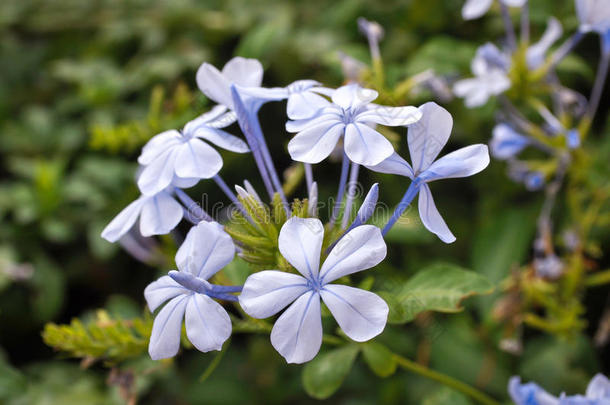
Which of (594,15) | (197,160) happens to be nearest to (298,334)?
(197,160)

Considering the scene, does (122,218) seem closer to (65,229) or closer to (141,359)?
(141,359)

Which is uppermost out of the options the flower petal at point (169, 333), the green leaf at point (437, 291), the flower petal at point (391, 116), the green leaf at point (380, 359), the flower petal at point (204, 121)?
the flower petal at point (391, 116)

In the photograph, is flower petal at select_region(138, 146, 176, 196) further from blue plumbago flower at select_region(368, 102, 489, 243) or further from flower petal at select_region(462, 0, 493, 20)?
flower petal at select_region(462, 0, 493, 20)

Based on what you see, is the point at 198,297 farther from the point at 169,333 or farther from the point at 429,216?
the point at 429,216

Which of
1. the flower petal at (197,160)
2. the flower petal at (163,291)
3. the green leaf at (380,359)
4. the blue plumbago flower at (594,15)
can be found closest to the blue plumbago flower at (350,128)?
the flower petal at (197,160)

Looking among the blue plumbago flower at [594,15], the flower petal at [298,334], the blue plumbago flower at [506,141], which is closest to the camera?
the flower petal at [298,334]

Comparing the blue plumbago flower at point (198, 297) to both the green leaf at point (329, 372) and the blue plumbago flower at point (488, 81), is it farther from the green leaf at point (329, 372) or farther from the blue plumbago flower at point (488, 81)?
the blue plumbago flower at point (488, 81)
